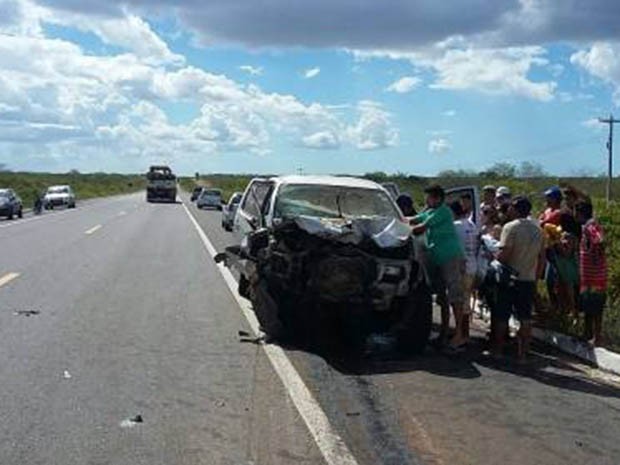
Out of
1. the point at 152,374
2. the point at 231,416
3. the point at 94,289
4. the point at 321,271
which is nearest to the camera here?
the point at 231,416

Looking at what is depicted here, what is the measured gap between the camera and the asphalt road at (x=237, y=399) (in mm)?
5961

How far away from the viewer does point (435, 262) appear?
396 inches

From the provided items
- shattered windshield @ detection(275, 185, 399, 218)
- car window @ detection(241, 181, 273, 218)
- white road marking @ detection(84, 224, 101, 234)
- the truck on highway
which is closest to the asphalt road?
car window @ detection(241, 181, 273, 218)

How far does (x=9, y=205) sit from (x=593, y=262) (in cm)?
3441

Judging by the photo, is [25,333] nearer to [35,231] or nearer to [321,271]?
[321,271]

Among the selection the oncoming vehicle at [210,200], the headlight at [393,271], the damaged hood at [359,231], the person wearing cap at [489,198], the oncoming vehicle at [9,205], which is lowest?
the oncoming vehicle at [210,200]

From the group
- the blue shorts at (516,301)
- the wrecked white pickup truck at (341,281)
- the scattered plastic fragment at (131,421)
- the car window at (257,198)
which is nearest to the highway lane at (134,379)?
the scattered plastic fragment at (131,421)

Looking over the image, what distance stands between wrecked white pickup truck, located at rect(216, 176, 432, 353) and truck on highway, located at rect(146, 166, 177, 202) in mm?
63080

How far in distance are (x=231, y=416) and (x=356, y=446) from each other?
109 centimetres

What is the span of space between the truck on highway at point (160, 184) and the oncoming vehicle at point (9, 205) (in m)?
30.2

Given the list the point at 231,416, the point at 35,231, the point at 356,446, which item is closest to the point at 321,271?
the point at 231,416

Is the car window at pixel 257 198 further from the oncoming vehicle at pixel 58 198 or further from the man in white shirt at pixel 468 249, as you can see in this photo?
the oncoming vehicle at pixel 58 198

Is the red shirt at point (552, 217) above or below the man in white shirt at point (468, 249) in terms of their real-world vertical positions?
above

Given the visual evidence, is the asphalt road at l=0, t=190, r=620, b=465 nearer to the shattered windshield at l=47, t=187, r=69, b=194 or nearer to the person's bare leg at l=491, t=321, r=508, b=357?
the person's bare leg at l=491, t=321, r=508, b=357
